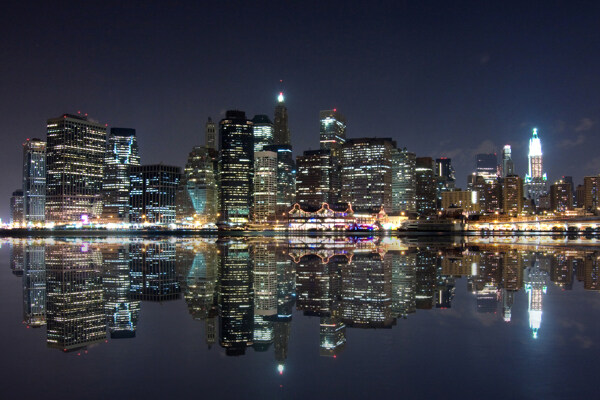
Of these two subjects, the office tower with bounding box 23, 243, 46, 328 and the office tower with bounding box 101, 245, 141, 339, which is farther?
the office tower with bounding box 23, 243, 46, 328

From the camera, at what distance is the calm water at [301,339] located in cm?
846

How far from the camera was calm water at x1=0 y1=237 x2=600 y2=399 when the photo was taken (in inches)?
333

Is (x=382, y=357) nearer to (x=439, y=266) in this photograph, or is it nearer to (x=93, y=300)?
(x=93, y=300)

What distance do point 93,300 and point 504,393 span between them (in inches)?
587

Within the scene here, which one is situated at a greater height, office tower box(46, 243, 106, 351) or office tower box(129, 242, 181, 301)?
office tower box(46, 243, 106, 351)

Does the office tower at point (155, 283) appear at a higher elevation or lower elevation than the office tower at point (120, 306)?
lower

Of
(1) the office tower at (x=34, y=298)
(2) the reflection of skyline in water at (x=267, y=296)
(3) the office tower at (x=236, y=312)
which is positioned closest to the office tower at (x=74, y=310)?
(2) the reflection of skyline in water at (x=267, y=296)

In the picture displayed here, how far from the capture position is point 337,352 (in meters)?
10.7

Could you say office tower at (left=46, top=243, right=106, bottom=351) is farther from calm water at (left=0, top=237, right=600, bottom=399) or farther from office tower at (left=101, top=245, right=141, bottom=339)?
office tower at (left=101, top=245, right=141, bottom=339)

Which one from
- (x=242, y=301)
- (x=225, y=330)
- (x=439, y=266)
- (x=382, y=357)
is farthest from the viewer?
(x=439, y=266)

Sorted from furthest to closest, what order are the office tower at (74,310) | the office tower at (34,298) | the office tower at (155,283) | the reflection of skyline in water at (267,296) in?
the office tower at (155,283) < the office tower at (34,298) < the reflection of skyline in water at (267,296) < the office tower at (74,310)

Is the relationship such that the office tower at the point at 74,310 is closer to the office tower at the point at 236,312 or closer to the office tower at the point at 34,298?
the office tower at the point at 34,298

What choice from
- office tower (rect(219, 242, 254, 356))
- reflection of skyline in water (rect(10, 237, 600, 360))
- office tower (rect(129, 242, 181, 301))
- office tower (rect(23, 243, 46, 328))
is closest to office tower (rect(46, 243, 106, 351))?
reflection of skyline in water (rect(10, 237, 600, 360))

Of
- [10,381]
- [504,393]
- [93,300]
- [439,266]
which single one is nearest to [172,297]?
[93,300]
